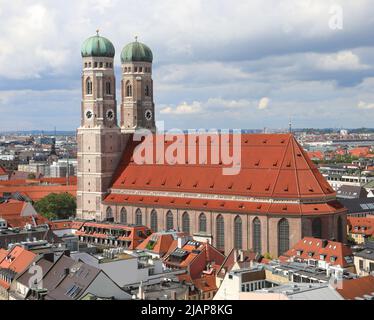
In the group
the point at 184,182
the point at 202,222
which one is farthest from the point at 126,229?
the point at 184,182

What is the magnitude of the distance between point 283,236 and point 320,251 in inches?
487

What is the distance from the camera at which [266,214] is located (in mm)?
94625

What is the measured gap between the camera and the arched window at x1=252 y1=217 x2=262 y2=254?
96.1 meters

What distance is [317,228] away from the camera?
94438 millimetres

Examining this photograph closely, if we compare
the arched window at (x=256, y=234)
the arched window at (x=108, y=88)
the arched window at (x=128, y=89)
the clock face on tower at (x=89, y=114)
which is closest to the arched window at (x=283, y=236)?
the arched window at (x=256, y=234)

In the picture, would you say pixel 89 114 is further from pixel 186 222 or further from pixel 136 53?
pixel 186 222

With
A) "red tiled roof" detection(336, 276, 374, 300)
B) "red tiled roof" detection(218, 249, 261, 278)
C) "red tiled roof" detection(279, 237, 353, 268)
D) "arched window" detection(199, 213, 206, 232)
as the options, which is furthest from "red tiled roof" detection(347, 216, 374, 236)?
"red tiled roof" detection(336, 276, 374, 300)

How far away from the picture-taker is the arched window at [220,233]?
329 ft

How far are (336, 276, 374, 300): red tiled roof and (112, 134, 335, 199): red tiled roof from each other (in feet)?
127

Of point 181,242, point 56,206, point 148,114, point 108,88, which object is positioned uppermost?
point 108,88

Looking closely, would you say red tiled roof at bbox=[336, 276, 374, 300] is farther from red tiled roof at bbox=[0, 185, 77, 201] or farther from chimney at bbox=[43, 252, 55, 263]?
red tiled roof at bbox=[0, 185, 77, 201]

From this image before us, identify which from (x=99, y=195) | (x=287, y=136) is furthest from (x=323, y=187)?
(x=99, y=195)
